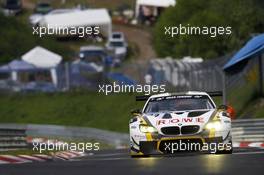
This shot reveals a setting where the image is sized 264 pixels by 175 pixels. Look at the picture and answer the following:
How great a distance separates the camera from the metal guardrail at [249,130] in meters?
28.8

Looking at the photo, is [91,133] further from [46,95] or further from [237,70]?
[46,95]

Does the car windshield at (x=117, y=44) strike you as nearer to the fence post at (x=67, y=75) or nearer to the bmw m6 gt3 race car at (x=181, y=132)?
the fence post at (x=67, y=75)

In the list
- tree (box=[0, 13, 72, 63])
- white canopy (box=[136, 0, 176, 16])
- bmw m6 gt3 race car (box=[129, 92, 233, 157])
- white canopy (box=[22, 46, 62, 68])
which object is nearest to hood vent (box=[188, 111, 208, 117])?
bmw m6 gt3 race car (box=[129, 92, 233, 157])

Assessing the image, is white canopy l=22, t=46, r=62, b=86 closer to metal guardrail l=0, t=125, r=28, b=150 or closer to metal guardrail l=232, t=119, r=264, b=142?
metal guardrail l=0, t=125, r=28, b=150

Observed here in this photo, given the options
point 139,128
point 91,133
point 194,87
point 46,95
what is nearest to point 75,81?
point 46,95

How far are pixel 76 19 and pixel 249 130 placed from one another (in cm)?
3816

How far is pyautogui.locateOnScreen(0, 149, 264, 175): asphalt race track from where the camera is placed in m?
15.5

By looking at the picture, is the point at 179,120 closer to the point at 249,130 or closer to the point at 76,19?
the point at 249,130

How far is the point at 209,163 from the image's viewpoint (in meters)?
16.8

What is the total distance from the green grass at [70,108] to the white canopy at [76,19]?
15546 millimetres

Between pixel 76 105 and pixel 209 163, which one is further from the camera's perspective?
pixel 76 105

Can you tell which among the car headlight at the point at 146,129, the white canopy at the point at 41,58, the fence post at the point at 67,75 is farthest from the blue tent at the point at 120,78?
the car headlight at the point at 146,129

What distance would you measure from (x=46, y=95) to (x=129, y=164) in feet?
104

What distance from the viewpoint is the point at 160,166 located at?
16672 mm
